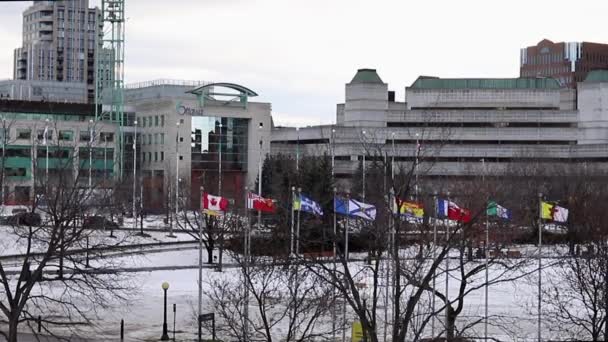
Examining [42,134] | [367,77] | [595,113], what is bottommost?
[42,134]

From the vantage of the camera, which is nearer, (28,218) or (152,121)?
(28,218)

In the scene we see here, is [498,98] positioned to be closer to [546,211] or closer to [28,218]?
[546,211]

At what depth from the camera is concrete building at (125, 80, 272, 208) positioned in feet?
359

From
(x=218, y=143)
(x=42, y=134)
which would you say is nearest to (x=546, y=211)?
(x=42, y=134)

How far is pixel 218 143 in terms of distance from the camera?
4414 inches

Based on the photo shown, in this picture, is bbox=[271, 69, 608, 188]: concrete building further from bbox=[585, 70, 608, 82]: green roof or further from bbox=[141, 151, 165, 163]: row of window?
bbox=[141, 151, 165, 163]: row of window

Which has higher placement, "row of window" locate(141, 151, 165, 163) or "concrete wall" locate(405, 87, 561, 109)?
"concrete wall" locate(405, 87, 561, 109)

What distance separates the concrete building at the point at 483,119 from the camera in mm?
119500

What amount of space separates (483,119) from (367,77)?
14.0 meters

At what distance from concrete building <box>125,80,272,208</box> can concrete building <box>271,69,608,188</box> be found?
30.9 ft

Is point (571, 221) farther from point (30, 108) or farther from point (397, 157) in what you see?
point (30, 108)

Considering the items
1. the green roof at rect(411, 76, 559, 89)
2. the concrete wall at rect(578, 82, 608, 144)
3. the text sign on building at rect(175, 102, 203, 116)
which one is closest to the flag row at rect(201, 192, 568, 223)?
the text sign on building at rect(175, 102, 203, 116)

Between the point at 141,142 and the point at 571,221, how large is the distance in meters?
64.1

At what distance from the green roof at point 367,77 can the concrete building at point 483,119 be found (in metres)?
0.11
